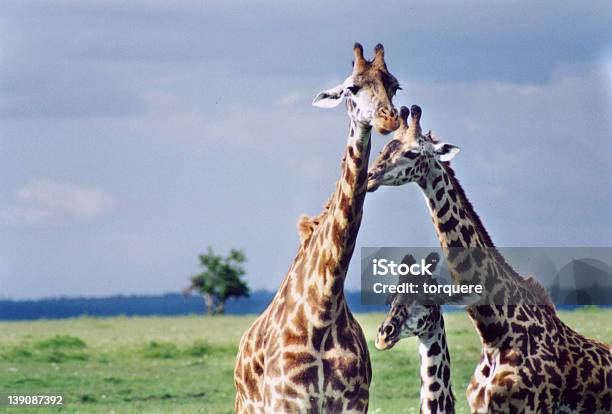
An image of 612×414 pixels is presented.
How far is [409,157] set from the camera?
8.61 m

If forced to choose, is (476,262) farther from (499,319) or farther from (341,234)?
(341,234)

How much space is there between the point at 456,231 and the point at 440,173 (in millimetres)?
417

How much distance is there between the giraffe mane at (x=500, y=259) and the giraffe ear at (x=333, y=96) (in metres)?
1.51

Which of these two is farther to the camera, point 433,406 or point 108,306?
point 108,306

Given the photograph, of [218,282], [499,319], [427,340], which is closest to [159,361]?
[218,282]

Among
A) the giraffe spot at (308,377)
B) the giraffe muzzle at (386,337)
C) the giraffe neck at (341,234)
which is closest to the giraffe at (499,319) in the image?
the giraffe muzzle at (386,337)

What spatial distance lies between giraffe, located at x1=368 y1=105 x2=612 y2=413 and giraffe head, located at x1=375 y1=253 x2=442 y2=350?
27 cm

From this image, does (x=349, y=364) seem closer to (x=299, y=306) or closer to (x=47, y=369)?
(x=299, y=306)

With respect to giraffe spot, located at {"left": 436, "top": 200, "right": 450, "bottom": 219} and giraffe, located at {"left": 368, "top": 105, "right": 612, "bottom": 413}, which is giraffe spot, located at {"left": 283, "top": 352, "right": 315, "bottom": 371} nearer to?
giraffe, located at {"left": 368, "top": 105, "right": 612, "bottom": 413}

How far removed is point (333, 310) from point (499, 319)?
4.93 feet

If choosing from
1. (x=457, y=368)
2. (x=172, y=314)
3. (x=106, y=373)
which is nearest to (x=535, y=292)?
(x=457, y=368)

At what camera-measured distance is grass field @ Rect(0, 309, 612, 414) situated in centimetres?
1263

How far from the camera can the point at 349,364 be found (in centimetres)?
736

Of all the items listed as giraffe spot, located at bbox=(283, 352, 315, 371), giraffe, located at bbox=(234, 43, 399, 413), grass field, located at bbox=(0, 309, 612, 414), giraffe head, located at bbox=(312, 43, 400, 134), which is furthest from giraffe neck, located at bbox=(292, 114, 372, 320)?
grass field, located at bbox=(0, 309, 612, 414)
